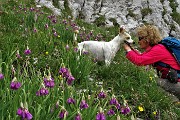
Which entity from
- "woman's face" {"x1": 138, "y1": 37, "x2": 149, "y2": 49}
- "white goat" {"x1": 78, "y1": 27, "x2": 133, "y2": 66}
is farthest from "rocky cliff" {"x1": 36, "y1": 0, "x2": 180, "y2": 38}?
"woman's face" {"x1": 138, "y1": 37, "x2": 149, "y2": 49}

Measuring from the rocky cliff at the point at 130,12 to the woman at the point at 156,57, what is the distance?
13.2m

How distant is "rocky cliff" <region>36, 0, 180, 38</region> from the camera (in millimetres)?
21062

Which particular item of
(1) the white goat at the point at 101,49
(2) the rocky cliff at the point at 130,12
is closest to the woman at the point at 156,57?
(1) the white goat at the point at 101,49

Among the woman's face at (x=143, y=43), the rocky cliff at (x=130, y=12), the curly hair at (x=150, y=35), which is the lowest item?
the rocky cliff at (x=130, y=12)

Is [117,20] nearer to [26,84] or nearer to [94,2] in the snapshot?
[94,2]

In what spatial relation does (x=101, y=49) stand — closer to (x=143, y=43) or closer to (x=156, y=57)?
(x=143, y=43)

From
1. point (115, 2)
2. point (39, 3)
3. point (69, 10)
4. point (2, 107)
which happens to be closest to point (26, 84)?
point (2, 107)

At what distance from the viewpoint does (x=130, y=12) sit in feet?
74.7

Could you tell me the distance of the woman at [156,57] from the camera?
6.59 metres

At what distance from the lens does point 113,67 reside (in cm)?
699

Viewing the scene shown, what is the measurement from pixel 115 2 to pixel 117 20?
2327mm

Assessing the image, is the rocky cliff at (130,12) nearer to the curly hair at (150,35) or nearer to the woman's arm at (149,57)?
the curly hair at (150,35)

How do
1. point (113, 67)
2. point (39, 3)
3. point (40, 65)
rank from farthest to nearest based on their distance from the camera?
point (39, 3), point (113, 67), point (40, 65)

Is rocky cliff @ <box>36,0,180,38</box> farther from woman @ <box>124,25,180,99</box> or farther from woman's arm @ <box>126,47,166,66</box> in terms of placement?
woman's arm @ <box>126,47,166,66</box>
